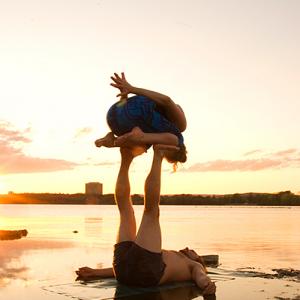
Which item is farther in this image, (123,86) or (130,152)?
(130,152)

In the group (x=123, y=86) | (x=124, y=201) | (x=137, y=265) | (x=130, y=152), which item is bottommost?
(x=137, y=265)

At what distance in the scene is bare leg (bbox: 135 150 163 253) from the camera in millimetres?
7176

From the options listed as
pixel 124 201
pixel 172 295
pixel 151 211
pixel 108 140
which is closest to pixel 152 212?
pixel 151 211

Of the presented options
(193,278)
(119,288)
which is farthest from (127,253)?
(193,278)

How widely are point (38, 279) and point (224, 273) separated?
3216 millimetres

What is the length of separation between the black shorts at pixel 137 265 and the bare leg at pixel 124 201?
0.62ft

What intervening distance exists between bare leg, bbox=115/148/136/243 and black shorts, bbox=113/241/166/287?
0.62 ft

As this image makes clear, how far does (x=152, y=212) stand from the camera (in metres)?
7.27

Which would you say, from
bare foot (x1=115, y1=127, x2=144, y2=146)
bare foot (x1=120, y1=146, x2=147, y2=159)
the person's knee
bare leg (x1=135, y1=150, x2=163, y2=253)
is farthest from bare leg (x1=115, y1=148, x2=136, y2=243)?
the person's knee

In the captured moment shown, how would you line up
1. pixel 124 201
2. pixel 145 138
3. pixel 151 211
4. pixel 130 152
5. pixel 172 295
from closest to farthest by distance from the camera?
1. pixel 172 295
2. pixel 151 211
3. pixel 145 138
4. pixel 124 201
5. pixel 130 152

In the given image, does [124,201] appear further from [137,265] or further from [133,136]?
[133,136]

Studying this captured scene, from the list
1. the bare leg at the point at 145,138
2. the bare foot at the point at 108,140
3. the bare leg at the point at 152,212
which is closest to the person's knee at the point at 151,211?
the bare leg at the point at 152,212

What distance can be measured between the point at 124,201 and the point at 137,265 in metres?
1.01

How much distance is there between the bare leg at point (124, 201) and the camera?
25.8 ft
